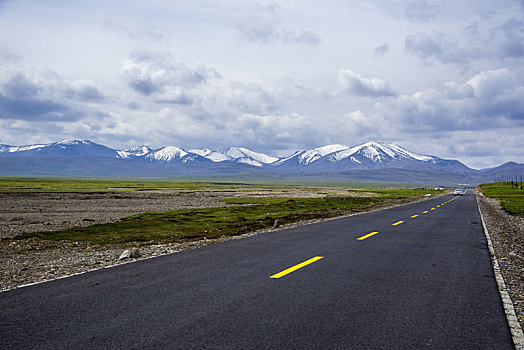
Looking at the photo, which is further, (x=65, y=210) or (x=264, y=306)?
(x=65, y=210)

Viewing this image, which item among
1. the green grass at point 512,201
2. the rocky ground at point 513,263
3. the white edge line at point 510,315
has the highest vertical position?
the white edge line at point 510,315

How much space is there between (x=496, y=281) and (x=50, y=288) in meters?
10.5

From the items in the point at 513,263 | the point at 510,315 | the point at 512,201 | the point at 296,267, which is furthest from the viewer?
the point at 512,201

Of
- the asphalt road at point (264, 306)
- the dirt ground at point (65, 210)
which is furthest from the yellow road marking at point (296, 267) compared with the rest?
the dirt ground at point (65, 210)

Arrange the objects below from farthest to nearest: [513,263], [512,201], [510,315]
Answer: [512,201]
[513,263]
[510,315]

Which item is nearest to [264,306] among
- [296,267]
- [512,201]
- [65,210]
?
[296,267]

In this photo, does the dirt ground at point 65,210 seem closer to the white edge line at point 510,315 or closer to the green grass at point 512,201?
the white edge line at point 510,315

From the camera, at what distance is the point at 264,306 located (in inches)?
296

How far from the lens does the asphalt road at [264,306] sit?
6055 millimetres

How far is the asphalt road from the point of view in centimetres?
605

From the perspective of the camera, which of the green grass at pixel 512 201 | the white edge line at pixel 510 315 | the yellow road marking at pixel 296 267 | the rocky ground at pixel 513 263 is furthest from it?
the green grass at pixel 512 201

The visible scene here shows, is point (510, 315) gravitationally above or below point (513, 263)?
above

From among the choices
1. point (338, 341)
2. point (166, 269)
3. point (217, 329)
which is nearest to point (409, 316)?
point (338, 341)

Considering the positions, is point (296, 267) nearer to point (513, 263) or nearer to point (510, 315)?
point (510, 315)
